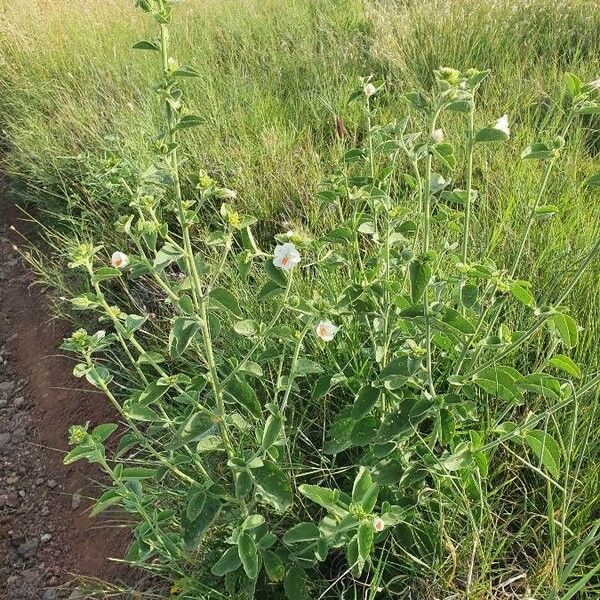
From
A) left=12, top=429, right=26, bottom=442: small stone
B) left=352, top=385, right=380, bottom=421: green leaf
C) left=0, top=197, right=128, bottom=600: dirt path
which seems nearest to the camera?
left=352, top=385, right=380, bottom=421: green leaf

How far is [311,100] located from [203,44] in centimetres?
149

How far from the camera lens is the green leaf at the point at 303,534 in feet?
4.41

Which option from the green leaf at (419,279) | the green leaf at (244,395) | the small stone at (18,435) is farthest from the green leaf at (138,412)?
the small stone at (18,435)

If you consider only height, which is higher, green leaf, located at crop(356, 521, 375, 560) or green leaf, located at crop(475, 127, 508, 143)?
green leaf, located at crop(475, 127, 508, 143)

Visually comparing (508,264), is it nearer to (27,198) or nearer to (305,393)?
(305,393)

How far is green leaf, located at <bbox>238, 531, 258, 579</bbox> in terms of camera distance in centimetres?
134

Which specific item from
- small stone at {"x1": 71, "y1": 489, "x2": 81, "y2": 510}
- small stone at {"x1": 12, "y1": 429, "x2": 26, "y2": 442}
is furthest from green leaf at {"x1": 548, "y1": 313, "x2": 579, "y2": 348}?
small stone at {"x1": 12, "y1": 429, "x2": 26, "y2": 442}

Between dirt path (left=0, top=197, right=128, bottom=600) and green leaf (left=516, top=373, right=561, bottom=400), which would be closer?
green leaf (left=516, top=373, right=561, bottom=400)

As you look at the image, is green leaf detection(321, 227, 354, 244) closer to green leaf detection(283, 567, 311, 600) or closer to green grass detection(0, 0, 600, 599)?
green grass detection(0, 0, 600, 599)

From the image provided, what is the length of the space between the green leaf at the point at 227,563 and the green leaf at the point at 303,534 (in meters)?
0.14

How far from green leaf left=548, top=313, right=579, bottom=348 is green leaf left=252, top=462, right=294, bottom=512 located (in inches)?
24.3

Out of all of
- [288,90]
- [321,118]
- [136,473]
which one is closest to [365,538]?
[136,473]

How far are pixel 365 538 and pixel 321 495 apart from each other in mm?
115

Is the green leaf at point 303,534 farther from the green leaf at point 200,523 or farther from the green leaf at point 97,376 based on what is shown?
the green leaf at point 97,376
